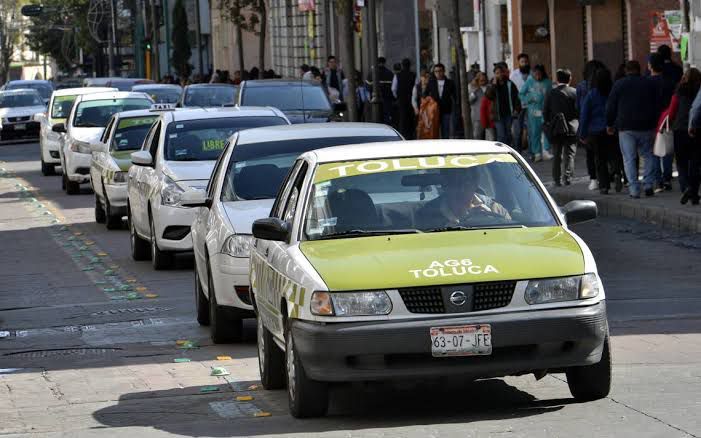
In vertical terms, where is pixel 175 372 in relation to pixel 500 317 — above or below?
below

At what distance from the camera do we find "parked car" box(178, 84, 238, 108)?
119 feet

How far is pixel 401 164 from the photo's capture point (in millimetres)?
9828

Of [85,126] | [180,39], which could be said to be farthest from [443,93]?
[180,39]

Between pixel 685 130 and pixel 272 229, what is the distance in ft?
41.2

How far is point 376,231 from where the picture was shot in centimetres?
946

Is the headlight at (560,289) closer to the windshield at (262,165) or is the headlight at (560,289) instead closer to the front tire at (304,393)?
the front tire at (304,393)

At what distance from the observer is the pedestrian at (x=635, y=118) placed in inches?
880

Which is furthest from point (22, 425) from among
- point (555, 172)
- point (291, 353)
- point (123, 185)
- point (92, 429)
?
point (555, 172)

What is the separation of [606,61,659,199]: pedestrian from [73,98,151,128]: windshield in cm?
1164

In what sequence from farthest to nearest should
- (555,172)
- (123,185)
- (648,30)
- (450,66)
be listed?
(450,66), (648,30), (555,172), (123,185)

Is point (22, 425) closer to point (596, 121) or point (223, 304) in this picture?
point (223, 304)

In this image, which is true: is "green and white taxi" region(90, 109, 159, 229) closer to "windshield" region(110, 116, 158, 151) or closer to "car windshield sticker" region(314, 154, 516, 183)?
"windshield" region(110, 116, 158, 151)

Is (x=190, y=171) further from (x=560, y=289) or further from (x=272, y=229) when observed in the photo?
(x=560, y=289)

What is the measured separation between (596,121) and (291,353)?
1519cm
